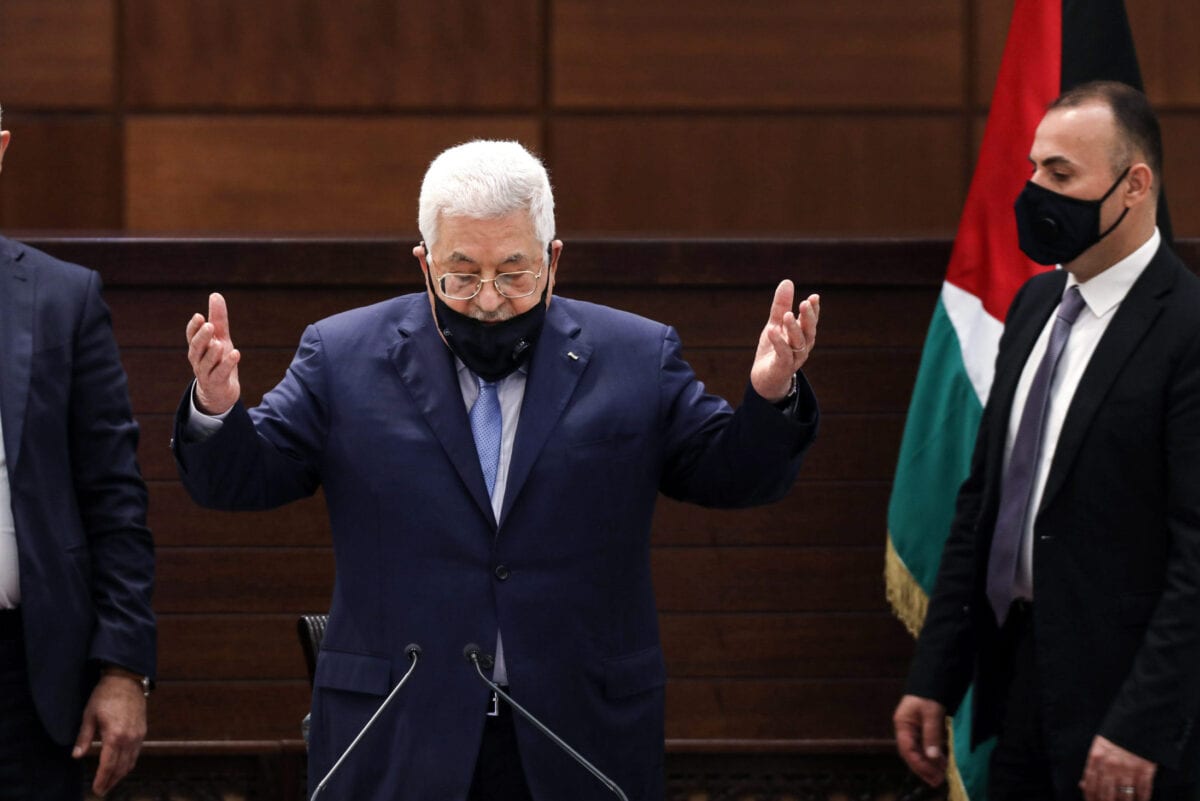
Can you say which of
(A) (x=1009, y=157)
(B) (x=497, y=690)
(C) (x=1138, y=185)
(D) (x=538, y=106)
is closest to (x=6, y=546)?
(B) (x=497, y=690)

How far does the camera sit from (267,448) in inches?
82.5

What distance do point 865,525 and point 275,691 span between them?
1464 mm

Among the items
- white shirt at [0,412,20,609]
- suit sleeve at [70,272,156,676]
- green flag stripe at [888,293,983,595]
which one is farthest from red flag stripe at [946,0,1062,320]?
white shirt at [0,412,20,609]

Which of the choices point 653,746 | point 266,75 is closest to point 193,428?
point 653,746

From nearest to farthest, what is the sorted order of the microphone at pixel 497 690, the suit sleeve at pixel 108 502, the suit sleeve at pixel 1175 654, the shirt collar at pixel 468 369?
the microphone at pixel 497 690 < the shirt collar at pixel 468 369 < the suit sleeve at pixel 1175 654 < the suit sleeve at pixel 108 502

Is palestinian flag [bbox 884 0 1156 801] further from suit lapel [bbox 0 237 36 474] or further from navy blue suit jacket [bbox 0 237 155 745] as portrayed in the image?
suit lapel [bbox 0 237 36 474]

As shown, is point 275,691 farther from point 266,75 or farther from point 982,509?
point 982,509

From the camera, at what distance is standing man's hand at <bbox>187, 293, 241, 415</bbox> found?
6.45 feet

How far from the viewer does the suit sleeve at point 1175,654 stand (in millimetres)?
2342

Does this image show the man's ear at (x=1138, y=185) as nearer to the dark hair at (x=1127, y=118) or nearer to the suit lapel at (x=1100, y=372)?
the dark hair at (x=1127, y=118)

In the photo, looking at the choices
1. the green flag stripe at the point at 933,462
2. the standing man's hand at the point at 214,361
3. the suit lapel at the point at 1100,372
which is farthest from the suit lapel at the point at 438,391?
the green flag stripe at the point at 933,462

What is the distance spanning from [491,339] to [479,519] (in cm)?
24

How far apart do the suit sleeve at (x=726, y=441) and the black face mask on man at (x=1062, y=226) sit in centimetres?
66

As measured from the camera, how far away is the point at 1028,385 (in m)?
2.61
